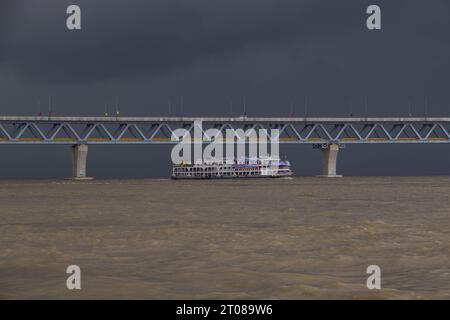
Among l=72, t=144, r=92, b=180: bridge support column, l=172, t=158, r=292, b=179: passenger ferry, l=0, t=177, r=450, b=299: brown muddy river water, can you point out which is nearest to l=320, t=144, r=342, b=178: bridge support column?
l=172, t=158, r=292, b=179: passenger ferry

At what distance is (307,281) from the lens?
12953mm

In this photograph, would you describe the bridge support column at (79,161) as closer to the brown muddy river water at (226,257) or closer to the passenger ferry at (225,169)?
the passenger ferry at (225,169)

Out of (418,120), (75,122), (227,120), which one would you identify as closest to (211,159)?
(227,120)

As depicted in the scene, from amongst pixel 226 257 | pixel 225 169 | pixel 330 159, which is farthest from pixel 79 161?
pixel 226 257

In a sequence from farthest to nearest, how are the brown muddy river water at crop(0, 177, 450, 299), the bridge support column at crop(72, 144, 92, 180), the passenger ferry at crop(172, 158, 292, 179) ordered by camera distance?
the passenger ferry at crop(172, 158, 292, 179) → the bridge support column at crop(72, 144, 92, 180) → the brown muddy river water at crop(0, 177, 450, 299)

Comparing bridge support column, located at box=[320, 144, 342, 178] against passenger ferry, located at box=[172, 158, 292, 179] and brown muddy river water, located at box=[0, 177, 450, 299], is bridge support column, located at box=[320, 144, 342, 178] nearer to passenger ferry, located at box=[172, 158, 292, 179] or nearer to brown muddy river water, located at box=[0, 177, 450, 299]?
passenger ferry, located at box=[172, 158, 292, 179]

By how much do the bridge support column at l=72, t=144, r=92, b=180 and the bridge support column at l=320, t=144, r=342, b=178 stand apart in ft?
201

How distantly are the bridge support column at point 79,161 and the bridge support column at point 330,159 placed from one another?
201 ft

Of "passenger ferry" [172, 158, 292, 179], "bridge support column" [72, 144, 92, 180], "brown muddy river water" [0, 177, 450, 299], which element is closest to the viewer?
"brown muddy river water" [0, 177, 450, 299]

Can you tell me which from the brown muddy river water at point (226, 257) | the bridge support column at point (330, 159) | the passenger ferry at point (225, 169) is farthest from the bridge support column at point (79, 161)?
the brown muddy river water at point (226, 257)

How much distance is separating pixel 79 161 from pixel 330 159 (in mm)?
64177

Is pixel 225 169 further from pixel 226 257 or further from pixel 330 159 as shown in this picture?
pixel 226 257

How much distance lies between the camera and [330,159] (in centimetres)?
16650

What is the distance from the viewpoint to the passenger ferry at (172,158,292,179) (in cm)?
15750
